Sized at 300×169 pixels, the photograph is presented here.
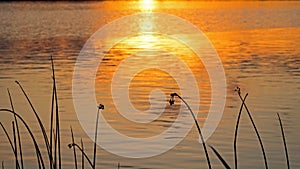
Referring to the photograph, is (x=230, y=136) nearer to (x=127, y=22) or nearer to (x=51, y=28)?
(x=51, y=28)

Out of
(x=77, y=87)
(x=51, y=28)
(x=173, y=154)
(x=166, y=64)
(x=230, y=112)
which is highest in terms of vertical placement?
(x=51, y=28)

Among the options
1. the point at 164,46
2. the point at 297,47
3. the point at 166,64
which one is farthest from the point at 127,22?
the point at 166,64

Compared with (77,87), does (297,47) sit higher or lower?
higher

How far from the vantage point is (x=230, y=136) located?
31.6 feet

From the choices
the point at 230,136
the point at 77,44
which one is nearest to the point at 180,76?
the point at 230,136

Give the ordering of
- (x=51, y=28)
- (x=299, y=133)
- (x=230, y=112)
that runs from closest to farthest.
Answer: (x=299, y=133), (x=230, y=112), (x=51, y=28)

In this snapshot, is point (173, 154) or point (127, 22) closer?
point (173, 154)

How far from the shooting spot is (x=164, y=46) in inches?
1008

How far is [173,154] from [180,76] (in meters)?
7.62

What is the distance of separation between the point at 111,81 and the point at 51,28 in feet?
72.1

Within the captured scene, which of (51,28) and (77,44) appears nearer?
(77,44)

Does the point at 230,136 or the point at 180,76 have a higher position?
the point at 180,76

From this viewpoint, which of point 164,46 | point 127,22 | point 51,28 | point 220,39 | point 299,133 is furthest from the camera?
point 127,22

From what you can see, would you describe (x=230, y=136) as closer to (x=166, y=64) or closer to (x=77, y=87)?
(x=77, y=87)
